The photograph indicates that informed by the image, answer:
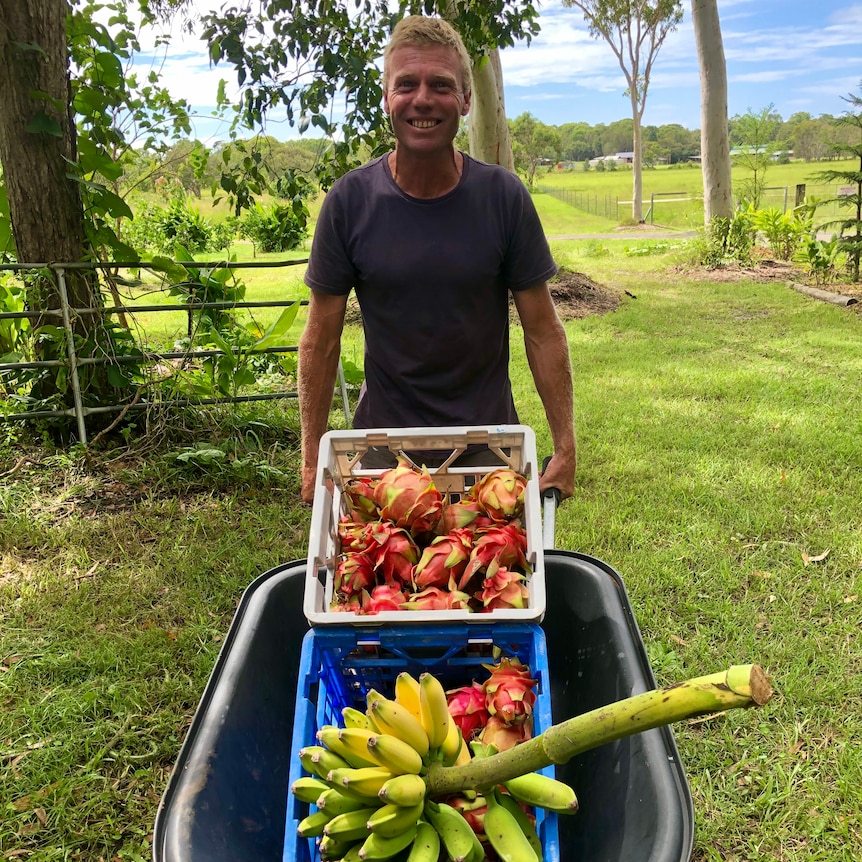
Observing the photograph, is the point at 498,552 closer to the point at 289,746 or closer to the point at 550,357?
the point at 289,746

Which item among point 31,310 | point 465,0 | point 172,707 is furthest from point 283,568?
point 465,0

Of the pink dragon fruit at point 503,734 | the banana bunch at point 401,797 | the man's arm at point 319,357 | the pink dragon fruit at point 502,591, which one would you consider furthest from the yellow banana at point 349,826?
the man's arm at point 319,357

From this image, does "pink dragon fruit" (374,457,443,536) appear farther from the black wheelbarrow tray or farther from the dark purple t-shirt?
the dark purple t-shirt

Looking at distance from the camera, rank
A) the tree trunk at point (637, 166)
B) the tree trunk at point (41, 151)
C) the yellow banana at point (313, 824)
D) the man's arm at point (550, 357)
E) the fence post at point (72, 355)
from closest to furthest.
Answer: the yellow banana at point (313, 824) < the man's arm at point (550, 357) < the tree trunk at point (41, 151) < the fence post at point (72, 355) < the tree trunk at point (637, 166)

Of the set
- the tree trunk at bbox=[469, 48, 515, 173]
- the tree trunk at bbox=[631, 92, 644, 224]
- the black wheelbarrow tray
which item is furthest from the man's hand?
the tree trunk at bbox=[631, 92, 644, 224]

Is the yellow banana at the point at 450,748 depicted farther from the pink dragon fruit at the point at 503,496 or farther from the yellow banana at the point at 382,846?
the pink dragon fruit at the point at 503,496

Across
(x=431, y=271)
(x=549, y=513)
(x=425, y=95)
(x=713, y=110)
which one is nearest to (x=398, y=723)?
(x=549, y=513)

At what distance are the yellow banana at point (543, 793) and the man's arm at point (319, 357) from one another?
1314 millimetres

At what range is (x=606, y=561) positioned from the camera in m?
3.55

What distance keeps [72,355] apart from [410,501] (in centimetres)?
368

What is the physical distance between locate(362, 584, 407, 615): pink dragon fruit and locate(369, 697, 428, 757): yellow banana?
0.25 metres

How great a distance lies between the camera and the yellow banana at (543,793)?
102cm

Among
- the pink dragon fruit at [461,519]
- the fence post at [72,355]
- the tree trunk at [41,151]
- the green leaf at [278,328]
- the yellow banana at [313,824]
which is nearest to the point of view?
the yellow banana at [313,824]

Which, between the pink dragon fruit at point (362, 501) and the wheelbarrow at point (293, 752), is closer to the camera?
the wheelbarrow at point (293, 752)
